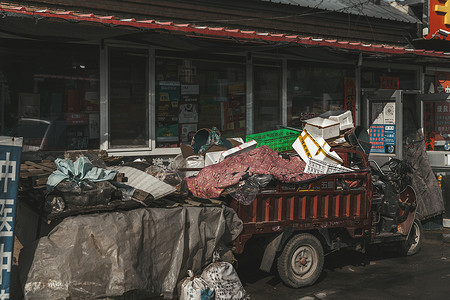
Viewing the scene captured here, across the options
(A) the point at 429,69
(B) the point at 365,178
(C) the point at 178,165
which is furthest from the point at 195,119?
(A) the point at 429,69

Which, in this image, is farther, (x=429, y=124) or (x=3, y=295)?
(x=429, y=124)

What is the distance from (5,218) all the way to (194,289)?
2141mm

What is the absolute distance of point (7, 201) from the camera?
523cm

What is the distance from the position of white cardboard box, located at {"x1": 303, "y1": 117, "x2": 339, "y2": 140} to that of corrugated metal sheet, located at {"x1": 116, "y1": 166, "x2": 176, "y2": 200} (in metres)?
3.91

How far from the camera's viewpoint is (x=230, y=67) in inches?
432

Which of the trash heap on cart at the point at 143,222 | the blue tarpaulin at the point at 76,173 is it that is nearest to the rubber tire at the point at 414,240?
the trash heap on cart at the point at 143,222

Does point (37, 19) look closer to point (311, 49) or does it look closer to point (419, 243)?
point (311, 49)

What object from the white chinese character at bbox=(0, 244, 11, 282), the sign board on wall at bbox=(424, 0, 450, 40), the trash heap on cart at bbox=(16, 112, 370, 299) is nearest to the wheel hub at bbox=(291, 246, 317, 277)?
the trash heap on cart at bbox=(16, 112, 370, 299)

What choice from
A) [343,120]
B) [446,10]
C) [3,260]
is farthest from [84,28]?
[446,10]

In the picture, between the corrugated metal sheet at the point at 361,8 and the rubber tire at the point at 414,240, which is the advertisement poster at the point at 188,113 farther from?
the rubber tire at the point at 414,240

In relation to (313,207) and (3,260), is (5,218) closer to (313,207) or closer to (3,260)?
(3,260)

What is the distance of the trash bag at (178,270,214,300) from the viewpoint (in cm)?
587

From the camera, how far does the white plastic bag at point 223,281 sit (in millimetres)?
6145

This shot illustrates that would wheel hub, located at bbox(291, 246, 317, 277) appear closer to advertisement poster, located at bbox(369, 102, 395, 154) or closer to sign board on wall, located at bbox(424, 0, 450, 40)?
advertisement poster, located at bbox(369, 102, 395, 154)
